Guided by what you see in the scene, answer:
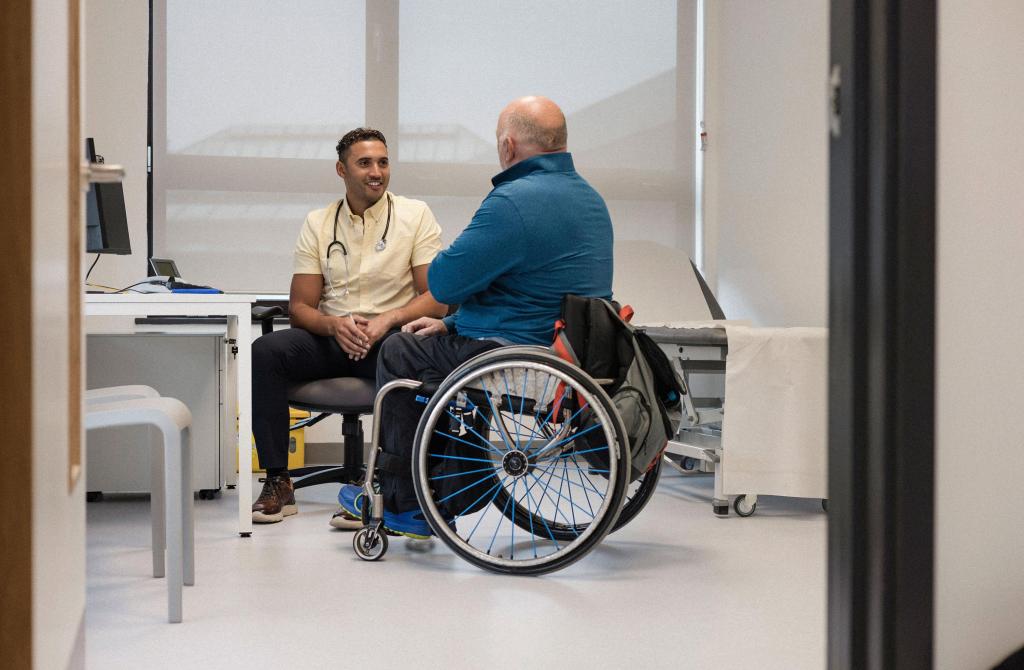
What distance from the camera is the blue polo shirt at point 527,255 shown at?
8.11 feet

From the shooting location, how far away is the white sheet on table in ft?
10.4

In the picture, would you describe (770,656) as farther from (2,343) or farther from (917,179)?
(2,343)

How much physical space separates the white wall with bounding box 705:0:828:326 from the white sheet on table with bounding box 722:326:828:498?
2.83 ft

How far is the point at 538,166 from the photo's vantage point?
259 cm

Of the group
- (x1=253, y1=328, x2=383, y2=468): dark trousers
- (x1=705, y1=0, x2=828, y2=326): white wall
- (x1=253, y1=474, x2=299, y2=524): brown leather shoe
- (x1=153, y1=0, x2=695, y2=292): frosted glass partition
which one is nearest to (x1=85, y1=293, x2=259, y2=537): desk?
(x1=253, y1=474, x2=299, y2=524): brown leather shoe

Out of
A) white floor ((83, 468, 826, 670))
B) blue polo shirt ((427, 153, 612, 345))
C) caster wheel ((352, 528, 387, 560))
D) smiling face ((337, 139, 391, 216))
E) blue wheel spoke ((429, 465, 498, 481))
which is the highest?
smiling face ((337, 139, 391, 216))

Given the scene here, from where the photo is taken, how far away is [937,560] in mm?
1290

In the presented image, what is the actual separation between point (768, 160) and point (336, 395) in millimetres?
2335

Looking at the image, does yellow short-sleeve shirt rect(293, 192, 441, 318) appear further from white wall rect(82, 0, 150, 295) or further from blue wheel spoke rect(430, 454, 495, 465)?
white wall rect(82, 0, 150, 295)

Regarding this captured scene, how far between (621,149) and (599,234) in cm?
253

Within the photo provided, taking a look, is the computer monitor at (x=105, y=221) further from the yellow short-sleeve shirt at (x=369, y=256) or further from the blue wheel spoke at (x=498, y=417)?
the blue wheel spoke at (x=498, y=417)

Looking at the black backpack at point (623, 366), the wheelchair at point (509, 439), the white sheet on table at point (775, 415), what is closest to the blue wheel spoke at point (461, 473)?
the wheelchair at point (509, 439)

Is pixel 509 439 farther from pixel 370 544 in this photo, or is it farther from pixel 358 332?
pixel 358 332

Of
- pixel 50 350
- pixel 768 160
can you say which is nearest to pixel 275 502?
pixel 50 350
